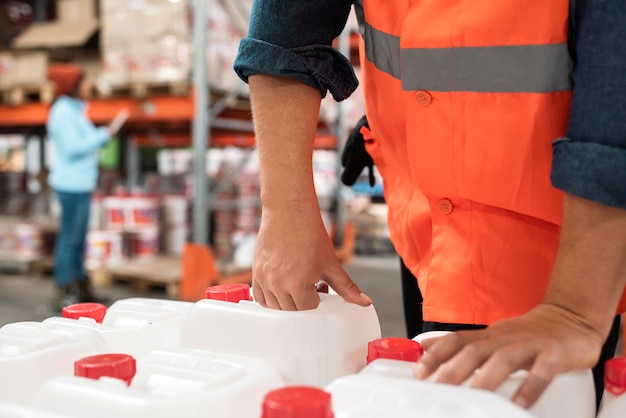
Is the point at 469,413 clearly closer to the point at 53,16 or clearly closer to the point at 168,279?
the point at 168,279

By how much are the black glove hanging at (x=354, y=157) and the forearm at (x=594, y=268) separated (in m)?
0.66

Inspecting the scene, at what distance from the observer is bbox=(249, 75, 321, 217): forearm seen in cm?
102

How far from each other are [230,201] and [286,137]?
13.8ft

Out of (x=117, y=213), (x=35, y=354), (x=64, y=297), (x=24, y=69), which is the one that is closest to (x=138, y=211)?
(x=117, y=213)

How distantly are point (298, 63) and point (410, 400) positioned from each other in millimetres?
597

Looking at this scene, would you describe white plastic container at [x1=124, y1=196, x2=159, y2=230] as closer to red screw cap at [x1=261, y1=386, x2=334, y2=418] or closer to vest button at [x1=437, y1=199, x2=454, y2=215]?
vest button at [x1=437, y1=199, x2=454, y2=215]

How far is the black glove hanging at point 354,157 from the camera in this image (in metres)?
1.40

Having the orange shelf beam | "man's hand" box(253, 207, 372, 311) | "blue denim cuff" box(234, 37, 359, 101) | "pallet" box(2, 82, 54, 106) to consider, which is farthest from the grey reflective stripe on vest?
"pallet" box(2, 82, 54, 106)

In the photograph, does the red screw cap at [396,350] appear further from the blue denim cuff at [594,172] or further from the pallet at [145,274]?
the pallet at [145,274]

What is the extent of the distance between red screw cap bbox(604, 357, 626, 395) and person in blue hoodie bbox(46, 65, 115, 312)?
385cm

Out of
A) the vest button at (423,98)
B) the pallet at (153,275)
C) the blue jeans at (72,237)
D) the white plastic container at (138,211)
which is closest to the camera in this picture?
the vest button at (423,98)

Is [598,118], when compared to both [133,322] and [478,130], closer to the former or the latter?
[478,130]

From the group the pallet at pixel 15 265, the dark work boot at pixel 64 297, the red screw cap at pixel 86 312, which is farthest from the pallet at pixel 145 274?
the red screw cap at pixel 86 312

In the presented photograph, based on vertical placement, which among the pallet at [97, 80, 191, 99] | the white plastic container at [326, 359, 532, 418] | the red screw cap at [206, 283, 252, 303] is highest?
the pallet at [97, 80, 191, 99]
